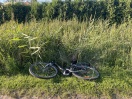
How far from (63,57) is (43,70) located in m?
0.72

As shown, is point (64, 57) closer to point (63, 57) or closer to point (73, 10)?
point (63, 57)

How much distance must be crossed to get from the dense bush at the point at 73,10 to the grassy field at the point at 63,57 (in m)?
2.36

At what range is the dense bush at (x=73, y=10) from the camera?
9375 mm

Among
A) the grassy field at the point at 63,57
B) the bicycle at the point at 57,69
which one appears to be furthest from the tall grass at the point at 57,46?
the bicycle at the point at 57,69

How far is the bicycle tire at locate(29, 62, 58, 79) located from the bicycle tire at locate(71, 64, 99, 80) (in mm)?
494

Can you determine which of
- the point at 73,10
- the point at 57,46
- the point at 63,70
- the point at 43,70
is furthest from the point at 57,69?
the point at 73,10

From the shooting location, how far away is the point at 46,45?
6270mm

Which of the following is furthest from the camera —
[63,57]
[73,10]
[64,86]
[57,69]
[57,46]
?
[73,10]

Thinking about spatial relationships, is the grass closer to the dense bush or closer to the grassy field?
the grassy field

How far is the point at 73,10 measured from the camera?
32.0 ft

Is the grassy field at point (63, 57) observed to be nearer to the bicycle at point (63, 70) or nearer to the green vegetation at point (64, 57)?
the green vegetation at point (64, 57)

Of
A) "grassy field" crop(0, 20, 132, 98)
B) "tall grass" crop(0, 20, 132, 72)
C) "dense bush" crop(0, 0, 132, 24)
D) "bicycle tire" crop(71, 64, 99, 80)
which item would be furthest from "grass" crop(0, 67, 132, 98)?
"dense bush" crop(0, 0, 132, 24)

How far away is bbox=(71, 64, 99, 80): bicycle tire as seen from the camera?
5.66 meters

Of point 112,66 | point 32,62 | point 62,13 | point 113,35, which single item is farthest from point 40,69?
point 62,13
